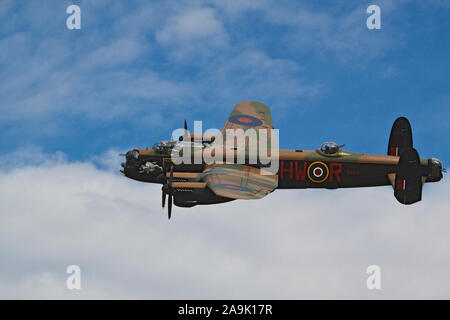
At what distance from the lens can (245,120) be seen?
1702 inches

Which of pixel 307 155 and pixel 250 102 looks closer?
pixel 307 155

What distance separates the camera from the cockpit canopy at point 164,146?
39.3 meters

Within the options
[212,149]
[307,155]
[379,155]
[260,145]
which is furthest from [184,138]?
[379,155]

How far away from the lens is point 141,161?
39.5 metres

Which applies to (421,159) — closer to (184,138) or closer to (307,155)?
(307,155)

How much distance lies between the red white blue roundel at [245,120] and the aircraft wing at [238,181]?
5011 mm

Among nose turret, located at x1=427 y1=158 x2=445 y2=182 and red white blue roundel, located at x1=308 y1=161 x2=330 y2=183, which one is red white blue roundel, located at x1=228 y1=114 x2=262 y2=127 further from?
nose turret, located at x1=427 y1=158 x2=445 y2=182

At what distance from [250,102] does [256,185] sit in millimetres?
10101

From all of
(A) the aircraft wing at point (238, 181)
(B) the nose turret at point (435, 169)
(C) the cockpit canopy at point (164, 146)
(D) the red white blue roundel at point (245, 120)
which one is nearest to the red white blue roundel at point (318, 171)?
(A) the aircraft wing at point (238, 181)

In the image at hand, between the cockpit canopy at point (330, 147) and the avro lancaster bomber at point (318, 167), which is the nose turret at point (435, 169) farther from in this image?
the cockpit canopy at point (330, 147)

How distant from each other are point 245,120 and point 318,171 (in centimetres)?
666

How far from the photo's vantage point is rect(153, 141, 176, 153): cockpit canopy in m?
39.3

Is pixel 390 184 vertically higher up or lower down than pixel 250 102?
lower down

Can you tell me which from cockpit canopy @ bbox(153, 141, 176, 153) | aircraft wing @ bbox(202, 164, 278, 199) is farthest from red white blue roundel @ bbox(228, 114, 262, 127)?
cockpit canopy @ bbox(153, 141, 176, 153)
